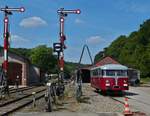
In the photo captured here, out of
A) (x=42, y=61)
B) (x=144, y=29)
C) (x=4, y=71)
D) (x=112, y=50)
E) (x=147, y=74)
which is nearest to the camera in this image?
(x=4, y=71)

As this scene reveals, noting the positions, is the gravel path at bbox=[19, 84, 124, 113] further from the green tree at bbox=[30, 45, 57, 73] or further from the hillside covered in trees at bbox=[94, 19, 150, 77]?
the green tree at bbox=[30, 45, 57, 73]

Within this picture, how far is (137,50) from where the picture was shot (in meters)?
130

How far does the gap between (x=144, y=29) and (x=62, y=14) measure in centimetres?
11330

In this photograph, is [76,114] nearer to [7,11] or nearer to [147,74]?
[7,11]

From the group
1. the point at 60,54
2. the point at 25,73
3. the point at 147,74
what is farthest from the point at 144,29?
the point at 60,54

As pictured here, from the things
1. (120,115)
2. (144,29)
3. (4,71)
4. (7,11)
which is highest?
(144,29)

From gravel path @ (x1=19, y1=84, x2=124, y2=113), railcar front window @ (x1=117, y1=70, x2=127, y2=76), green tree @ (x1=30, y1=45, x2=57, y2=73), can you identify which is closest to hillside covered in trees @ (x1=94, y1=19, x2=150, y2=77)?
green tree @ (x1=30, y1=45, x2=57, y2=73)

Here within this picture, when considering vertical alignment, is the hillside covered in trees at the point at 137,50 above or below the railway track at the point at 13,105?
above

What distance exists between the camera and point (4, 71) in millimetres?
35312

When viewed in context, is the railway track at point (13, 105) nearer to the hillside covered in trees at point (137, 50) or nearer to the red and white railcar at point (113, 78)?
the red and white railcar at point (113, 78)

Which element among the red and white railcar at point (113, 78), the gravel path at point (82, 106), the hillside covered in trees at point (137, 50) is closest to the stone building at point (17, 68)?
the hillside covered in trees at point (137, 50)

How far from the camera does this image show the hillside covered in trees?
111575mm

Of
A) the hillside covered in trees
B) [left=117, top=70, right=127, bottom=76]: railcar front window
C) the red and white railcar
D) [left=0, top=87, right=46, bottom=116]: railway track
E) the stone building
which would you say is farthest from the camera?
the hillside covered in trees

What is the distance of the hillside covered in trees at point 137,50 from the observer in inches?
4393
